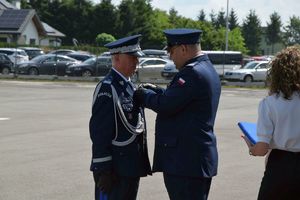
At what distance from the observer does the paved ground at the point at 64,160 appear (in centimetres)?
763

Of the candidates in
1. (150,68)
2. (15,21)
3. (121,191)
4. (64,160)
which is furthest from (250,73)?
(15,21)

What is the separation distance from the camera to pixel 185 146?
4.37 metres

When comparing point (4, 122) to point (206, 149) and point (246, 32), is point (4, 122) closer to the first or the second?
point (206, 149)

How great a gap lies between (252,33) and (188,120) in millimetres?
121415

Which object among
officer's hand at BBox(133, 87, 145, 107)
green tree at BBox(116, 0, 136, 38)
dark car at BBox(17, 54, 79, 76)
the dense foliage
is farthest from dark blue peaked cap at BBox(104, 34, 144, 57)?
green tree at BBox(116, 0, 136, 38)

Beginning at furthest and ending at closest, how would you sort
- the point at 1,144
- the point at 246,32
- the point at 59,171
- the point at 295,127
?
the point at 246,32 → the point at 1,144 → the point at 59,171 → the point at 295,127

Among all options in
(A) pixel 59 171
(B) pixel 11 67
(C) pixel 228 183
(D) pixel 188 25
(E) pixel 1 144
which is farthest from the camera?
(D) pixel 188 25

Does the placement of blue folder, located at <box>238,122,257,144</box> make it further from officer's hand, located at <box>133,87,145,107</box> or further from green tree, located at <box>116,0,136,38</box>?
green tree, located at <box>116,0,136,38</box>

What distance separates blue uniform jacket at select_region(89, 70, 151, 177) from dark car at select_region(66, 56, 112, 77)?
33.2 meters

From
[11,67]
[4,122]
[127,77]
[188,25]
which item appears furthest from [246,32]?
[127,77]

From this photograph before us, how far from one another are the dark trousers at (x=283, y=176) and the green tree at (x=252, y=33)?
11806cm

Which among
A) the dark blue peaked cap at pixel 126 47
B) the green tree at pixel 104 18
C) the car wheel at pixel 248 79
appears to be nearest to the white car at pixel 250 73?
the car wheel at pixel 248 79

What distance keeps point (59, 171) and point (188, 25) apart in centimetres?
7871

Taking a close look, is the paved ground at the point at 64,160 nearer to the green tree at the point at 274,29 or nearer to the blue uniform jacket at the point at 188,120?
the blue uniform jacket at the point at 188,120
